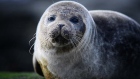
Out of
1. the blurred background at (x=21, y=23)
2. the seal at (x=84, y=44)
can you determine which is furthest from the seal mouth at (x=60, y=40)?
the blurred background at (x=21, y=23)

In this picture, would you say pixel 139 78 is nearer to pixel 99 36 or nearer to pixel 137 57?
pixel 137 57

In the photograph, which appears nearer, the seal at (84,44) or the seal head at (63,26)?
the seal head at (63,26)

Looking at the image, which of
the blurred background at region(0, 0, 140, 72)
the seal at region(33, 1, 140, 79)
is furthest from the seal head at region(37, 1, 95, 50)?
the blurred background at region(0, 0, 140, 72)

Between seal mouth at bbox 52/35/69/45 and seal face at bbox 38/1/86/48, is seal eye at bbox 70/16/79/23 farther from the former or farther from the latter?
seal mouth at bbox 52/35/69/45

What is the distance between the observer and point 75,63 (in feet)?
25.1

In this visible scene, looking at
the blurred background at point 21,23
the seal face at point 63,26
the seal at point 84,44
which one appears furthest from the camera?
the blurred background at point 21,23

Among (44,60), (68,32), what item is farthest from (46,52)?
(68,32)

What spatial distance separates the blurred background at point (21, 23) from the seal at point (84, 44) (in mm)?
8026

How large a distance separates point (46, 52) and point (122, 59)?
1571mm

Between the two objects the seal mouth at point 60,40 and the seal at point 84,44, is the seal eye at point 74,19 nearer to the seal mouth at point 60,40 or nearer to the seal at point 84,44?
the seal at point 84,44

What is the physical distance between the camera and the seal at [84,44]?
7391 mm

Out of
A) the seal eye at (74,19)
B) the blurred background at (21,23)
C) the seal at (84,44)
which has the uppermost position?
the seal eye at (74,19)

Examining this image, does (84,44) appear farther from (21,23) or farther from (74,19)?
(21,23)

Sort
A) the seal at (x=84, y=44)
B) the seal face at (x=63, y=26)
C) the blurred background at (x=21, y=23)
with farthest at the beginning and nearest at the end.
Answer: the blurred background at (x=21, y=23) → the seal at (x=84, y=44) → the seal face at (x=63, y=26)
